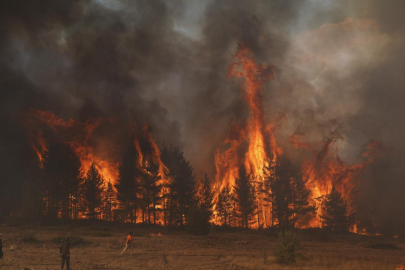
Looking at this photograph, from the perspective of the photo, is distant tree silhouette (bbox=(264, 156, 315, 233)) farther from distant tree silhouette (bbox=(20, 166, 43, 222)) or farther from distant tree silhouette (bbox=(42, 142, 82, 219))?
distant tree silhouette (bbox=(20, 166, 43, 222))

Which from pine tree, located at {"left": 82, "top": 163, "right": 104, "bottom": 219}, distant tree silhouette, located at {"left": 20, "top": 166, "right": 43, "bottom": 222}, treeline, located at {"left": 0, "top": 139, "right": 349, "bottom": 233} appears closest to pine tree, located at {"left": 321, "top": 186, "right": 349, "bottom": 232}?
treeline, located at {"left": 0, "top": 139, "right": 349, "bottom": 233}

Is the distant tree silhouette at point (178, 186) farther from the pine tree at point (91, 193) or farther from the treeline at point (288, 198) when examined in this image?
the pine tree at point (91, 193)

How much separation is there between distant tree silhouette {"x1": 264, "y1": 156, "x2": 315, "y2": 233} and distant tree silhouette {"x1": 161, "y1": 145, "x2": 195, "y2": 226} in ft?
57.3

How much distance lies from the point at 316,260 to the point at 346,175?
213ft

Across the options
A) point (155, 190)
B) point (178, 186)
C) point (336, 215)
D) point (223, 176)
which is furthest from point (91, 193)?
point (336, 215)

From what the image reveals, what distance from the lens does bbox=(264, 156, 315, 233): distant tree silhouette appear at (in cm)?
6744

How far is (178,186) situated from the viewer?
212ft

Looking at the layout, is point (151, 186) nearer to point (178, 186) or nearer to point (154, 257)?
point (178, 186)

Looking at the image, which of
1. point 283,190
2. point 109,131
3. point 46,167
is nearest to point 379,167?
point 283,190

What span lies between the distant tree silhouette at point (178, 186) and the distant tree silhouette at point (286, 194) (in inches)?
687

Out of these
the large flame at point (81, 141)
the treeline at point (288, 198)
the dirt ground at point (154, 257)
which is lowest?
the dirt ground at point (154, 257)

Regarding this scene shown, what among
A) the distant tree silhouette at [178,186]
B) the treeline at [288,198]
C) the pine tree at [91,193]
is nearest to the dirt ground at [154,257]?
the distant tree silhouette at [178,186]

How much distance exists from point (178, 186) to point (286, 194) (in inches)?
882

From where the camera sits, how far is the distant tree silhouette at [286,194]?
67.4 metres
